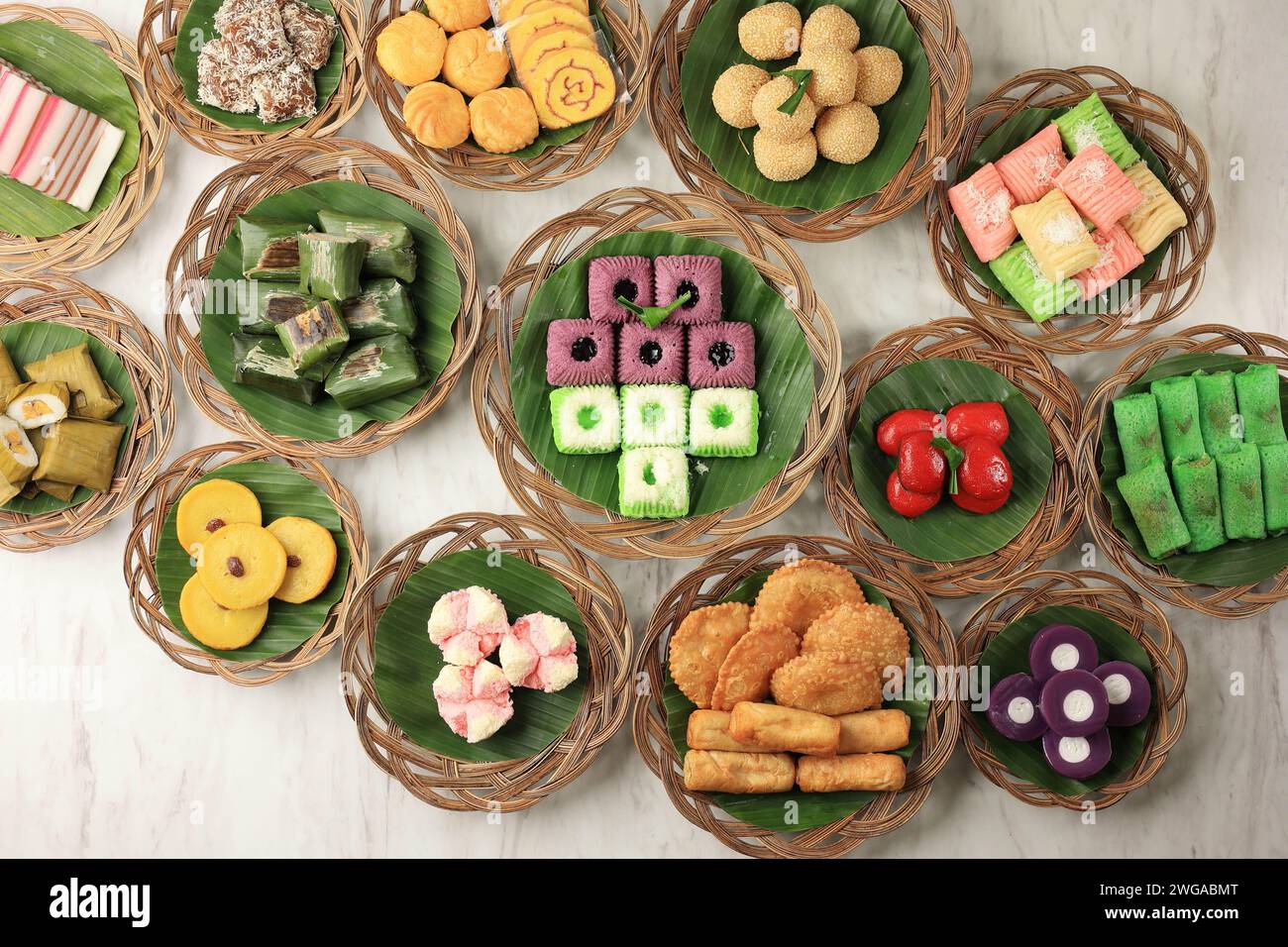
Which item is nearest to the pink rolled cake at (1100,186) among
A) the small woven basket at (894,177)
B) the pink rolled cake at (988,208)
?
the pink rolled cake at (988,208)

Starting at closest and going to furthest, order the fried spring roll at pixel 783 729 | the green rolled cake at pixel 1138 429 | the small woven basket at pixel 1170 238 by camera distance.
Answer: the fried spring roll at pixel 783 729, the green rolled cake at pixel 1138 429, the small woven basket at pixel 1170 238

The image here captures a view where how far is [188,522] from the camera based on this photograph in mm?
3215

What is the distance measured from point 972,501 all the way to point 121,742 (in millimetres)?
3361

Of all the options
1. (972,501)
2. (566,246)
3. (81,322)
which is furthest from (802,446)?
(81,322)

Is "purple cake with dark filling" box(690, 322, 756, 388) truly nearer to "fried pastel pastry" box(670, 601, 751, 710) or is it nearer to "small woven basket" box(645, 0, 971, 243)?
"small woven basket" box(645, 0, 971, 243)

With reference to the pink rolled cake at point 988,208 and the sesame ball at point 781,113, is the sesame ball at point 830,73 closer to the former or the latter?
the sesame ball at point 781,113

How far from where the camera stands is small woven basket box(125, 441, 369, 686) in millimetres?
3223

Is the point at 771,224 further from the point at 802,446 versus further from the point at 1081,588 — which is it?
the point at 1081,588

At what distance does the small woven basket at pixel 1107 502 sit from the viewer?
3.19 m

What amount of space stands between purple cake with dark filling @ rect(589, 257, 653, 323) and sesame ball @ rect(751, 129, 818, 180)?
0.55m

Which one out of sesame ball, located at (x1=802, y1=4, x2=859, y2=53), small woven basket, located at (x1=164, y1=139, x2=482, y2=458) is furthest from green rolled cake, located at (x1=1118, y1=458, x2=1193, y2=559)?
small woven basket, located at (x1=164, y1=139, x2=482, y2=458)

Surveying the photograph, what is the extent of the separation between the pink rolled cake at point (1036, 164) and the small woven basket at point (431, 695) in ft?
6.83

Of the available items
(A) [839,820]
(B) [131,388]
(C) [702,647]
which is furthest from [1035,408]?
(B) [131,388]

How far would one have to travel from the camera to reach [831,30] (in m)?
3.12
